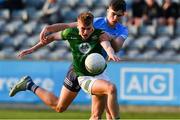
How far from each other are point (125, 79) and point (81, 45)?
730cm

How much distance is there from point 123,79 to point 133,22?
3.16 m

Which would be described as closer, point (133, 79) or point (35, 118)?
point (35, 118)

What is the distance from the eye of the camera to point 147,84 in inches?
749

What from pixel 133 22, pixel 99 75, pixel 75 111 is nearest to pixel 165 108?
pixel 75 111

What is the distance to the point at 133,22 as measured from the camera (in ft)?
71.6

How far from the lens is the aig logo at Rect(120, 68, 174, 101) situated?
62.3ft

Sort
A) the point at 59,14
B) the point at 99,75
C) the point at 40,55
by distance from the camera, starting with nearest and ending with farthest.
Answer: the point at 99,75, the point at 40,55, the point at 59,14

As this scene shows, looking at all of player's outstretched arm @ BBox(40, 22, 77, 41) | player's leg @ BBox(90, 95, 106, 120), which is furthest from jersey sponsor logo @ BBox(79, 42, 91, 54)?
player's leg @ BBox(90, 95, 106, 120)

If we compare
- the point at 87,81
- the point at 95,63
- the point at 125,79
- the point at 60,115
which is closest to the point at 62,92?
the point at 87,81

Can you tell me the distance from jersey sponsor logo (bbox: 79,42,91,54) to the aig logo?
23.8 ft

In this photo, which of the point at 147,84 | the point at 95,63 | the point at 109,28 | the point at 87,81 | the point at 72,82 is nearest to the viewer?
the point at 95,63

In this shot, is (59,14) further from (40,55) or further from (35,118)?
(35,118)

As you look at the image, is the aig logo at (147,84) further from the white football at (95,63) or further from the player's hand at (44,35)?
the white football at (95,63)

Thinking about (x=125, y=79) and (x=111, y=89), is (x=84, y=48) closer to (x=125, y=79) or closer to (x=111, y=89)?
(x=111, y=89)
